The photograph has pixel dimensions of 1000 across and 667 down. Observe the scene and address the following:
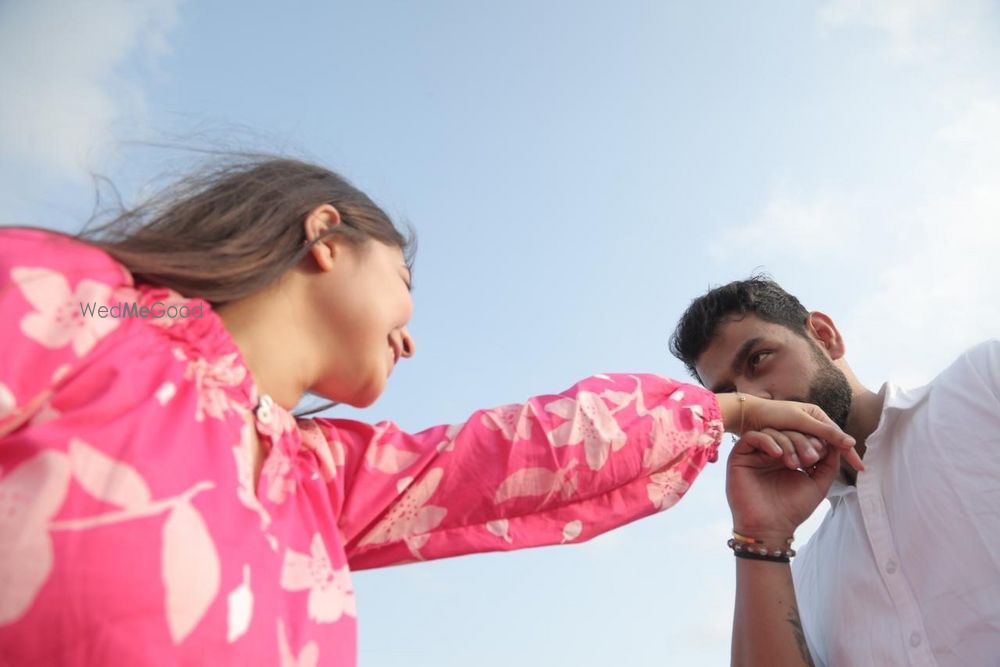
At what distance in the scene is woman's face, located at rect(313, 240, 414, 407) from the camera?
1.70 metres

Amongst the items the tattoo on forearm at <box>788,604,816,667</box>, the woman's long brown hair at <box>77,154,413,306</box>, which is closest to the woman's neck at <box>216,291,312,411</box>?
the woman's long brown hair at <box>77,154,413,306</box>

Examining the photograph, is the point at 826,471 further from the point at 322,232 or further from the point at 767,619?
the point at 322,232

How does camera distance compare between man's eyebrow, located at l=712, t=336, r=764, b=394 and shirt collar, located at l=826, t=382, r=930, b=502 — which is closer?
shirt collar, located at l=826, t=382, r=930, b=502

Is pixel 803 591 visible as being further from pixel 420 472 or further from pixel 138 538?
pixel 138 538

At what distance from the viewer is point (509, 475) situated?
184cm

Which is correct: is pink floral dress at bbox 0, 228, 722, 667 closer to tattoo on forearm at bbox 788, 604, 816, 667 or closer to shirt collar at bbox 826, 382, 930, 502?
tattoo on forearm at bbox 788, 604, 816, 667

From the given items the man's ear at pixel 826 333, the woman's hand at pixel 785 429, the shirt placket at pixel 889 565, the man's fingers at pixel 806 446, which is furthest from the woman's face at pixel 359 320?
the man's ear at pixel 826 333

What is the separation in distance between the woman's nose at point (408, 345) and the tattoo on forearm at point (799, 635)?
1626 millimetres

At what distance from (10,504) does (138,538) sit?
6.8 inches

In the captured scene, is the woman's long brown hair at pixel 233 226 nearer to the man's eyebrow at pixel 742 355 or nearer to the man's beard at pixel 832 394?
the man's eyebrow at pixel 742 355

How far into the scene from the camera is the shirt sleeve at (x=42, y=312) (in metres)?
1.09

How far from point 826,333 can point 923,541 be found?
4.10 ft

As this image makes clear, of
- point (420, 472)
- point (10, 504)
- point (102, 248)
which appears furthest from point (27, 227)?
point (420, 472)

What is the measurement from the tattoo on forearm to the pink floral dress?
37.5 inches
